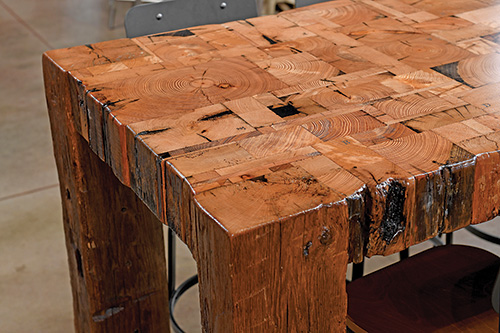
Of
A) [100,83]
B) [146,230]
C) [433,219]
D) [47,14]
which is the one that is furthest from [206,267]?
[47,14]

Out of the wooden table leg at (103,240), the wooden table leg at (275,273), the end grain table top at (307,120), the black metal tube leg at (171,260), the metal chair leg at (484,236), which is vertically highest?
the end grain table top at (307,120)

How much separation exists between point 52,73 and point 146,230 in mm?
471

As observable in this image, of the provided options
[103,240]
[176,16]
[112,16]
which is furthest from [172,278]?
[112,16]

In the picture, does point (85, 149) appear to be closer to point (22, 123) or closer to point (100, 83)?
point (100, 83)

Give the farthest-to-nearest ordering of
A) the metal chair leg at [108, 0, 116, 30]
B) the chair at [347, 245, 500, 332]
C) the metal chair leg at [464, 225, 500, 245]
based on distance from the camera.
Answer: the metal chair leg at [108, 0, 116, 30], the metal chair leg at [464, 225, 500, 245], the chair at [347, 245, 500, 332]

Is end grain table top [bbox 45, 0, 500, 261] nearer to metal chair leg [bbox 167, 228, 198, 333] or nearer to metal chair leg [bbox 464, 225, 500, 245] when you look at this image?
metal chair leg [bbox 167, 228, 198, 333]

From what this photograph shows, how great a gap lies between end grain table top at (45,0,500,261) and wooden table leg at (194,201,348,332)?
0.02 meters

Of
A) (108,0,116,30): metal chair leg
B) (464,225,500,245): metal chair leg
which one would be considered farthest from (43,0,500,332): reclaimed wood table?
(108,0,116,30): metal chair leg

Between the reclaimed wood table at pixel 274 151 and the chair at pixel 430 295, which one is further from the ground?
the reclaimed wood table at pixel 274 151

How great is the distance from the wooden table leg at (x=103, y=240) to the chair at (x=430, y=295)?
0.59m

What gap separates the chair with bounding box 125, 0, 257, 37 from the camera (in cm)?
188

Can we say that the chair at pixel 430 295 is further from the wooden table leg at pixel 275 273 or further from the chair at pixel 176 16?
the chair at pixel 176 16

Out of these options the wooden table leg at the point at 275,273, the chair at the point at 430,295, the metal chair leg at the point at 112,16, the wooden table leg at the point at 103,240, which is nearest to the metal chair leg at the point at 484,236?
the chair at the point at 430,295

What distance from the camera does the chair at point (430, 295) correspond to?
1.33m
